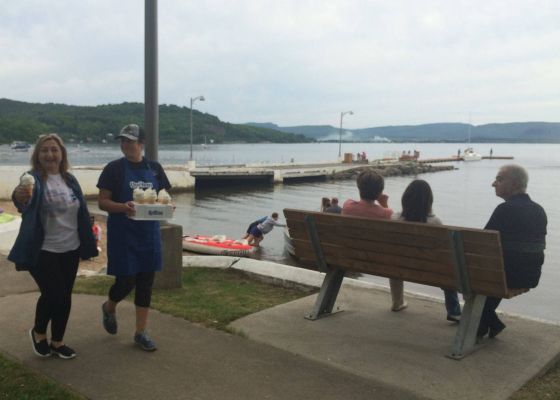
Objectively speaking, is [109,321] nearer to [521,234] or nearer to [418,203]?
[418,203]

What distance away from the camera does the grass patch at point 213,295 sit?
5191mm

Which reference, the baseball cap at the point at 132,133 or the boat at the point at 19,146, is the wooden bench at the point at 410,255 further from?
the boat at the point at 19,146

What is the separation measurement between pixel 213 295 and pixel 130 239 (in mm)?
2016

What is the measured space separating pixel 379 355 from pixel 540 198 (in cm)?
4183

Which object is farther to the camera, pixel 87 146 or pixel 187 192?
pixel 87 146

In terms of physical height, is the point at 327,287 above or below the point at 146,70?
below

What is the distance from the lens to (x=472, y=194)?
44.4 m

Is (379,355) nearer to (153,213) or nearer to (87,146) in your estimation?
(153,213)

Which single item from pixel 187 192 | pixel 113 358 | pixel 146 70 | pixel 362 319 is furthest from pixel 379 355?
pixel 187 192

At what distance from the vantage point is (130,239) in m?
4.12

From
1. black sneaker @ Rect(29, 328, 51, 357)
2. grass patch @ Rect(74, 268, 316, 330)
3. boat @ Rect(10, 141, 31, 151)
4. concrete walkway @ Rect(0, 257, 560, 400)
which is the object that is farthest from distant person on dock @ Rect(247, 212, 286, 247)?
boat @ Rect(10, 141, 31, 151)

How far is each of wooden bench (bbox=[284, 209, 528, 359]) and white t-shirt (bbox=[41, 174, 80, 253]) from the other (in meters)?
1.99

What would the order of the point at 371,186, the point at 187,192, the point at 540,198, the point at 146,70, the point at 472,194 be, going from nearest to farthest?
the point at 371,186
the point at 146,70
the point at 187,192
the point at 540,198
the point at 472,194

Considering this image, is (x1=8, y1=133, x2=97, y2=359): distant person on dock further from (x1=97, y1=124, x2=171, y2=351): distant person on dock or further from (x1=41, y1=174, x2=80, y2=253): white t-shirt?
(x1=97, y1=124, x2=171, y2=351): distant person on dock
